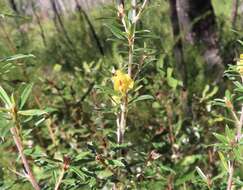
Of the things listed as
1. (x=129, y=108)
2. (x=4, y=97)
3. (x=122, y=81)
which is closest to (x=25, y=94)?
(x=4, y=97)

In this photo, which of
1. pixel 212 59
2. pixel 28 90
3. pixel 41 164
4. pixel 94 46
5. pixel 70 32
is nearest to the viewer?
pixel 28 90

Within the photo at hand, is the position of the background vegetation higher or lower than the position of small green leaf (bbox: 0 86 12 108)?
lower

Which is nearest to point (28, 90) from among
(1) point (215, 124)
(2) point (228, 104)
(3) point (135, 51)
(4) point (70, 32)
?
(3) point (135, 51)

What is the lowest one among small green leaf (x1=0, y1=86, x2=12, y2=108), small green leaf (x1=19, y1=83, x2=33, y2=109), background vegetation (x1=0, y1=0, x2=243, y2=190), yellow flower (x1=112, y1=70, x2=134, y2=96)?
background vegetation (x1=0, y1=0, x2=243, y2=190)

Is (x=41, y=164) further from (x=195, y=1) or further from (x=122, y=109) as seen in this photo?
(x=195, y=1)

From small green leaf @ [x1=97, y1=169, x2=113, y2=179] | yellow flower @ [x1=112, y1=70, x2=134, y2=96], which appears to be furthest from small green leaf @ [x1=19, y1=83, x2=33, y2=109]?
small green leaf @ [x1=97, y1=169, x2=113, y2=179]

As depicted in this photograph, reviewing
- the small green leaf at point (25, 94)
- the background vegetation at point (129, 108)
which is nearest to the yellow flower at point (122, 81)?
the background vegetation at point (129, 108)

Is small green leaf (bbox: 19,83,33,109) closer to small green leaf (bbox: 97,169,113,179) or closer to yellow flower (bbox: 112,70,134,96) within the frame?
yellow flower (bbox: 112,70,134,96)

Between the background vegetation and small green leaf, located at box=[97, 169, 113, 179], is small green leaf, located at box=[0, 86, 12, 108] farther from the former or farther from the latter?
small green leaf, located at box=[97, 169, 113, 179]

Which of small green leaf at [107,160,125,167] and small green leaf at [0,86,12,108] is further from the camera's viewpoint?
small green leaf at [107,160,125,167]
